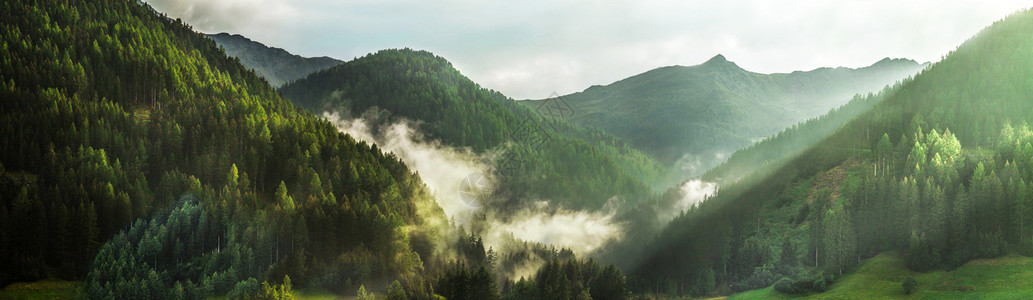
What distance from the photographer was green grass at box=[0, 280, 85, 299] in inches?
5335

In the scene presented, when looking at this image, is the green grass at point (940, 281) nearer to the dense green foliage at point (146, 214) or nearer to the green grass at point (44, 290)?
the dense green foliage at point (146, 214)

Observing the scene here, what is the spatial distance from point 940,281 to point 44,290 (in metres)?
194

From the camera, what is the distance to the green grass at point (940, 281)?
5025 inches

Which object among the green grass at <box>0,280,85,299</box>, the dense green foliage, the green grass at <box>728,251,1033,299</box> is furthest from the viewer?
the dense green foliage

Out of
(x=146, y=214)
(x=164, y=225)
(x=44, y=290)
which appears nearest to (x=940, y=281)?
(x=164, y=225)

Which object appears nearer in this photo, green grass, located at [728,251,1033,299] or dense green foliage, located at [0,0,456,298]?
green grass, located at [728,251,1033,299]

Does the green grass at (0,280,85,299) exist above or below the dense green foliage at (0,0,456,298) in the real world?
below

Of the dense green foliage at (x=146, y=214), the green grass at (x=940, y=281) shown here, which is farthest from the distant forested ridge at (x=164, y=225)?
the green grass at (x=940, y=281)

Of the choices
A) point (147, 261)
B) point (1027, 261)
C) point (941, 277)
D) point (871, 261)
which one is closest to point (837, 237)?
point (871, 261)

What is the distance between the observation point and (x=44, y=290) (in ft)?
454

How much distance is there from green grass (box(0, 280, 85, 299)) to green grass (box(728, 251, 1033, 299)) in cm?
16182

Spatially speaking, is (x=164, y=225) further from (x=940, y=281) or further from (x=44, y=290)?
(x=940, y=281)

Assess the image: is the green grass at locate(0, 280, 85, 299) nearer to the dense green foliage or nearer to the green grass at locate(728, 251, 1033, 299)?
the dense green foliage

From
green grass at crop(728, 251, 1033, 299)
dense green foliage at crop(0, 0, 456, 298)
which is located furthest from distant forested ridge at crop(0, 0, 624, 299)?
green grass at crop(728, 251, 1033, 299)
